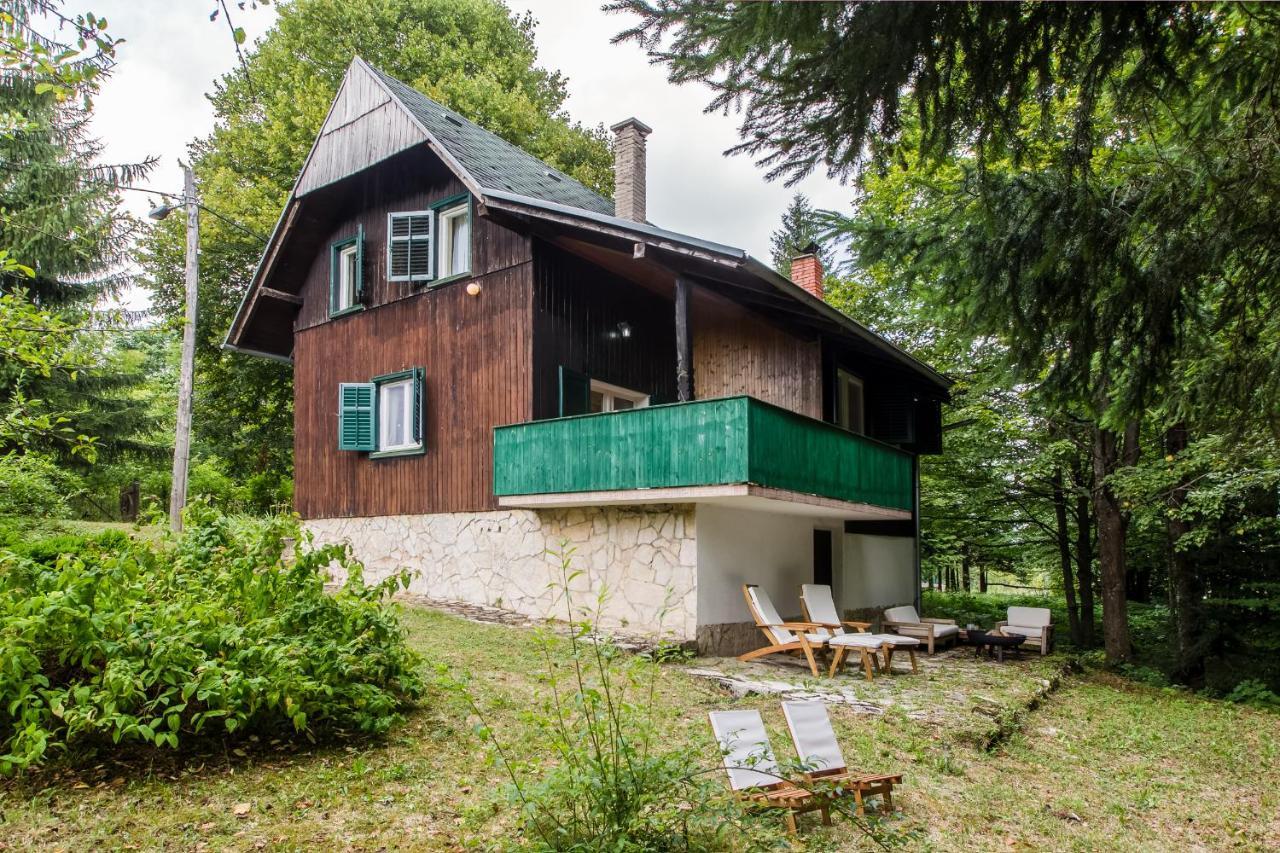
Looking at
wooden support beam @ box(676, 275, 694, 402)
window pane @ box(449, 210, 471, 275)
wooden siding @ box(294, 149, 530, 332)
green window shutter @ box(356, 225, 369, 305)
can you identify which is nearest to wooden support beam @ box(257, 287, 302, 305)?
wooden siding @ box(294, 149, 530, 332)

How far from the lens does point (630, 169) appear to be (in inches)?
545

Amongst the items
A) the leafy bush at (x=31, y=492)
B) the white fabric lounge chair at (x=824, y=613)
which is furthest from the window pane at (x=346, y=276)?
the white fabric lounge chair at (x=824, y=613)

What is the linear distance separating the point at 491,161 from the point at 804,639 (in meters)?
8.89

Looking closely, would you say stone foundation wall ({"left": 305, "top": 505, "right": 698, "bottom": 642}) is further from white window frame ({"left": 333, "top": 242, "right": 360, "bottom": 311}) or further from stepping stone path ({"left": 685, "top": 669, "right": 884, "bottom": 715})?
white window frame ({"left": 333, "top": 242, "right": 360, "bottom": 311})

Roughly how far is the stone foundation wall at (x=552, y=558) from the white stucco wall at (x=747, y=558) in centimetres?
27

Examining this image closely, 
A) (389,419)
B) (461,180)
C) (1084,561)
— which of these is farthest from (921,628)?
(461,180)

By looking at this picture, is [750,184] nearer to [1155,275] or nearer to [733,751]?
[1155,275]

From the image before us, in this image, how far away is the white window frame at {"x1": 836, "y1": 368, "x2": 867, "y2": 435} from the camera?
1353cm

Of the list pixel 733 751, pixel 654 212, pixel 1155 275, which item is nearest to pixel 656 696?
pixel 733 751

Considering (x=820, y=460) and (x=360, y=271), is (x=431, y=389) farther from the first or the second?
(x=820, y=460)

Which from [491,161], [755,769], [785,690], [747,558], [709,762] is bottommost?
[785,690]

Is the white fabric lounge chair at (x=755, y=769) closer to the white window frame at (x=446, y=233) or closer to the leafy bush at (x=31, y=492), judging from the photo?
the white window frame at (x=446, y=233)

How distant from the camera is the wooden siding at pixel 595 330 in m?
11.5

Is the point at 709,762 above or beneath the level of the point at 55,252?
beneath
